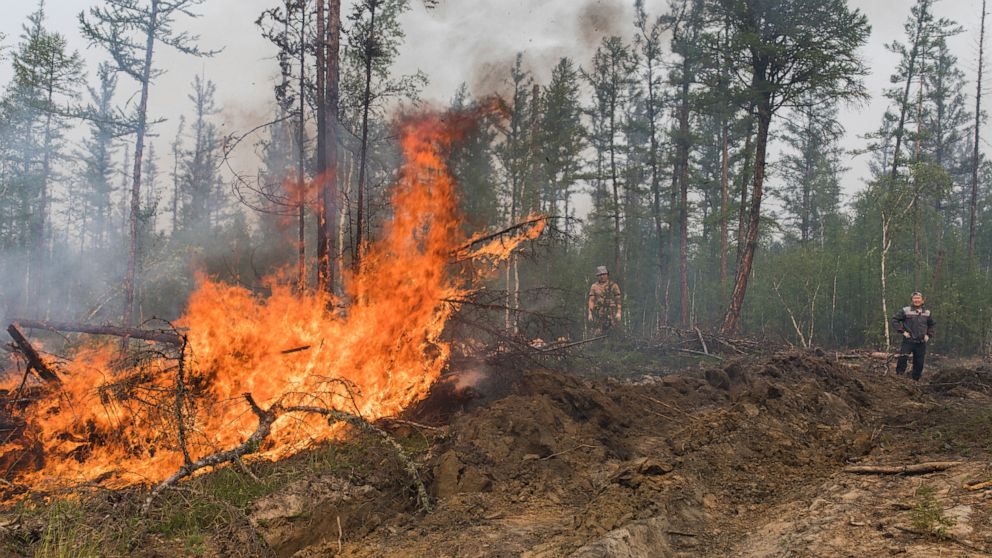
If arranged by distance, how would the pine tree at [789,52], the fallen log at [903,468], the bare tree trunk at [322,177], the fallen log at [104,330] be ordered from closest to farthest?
the fallen log at [903,468] → the fallen log at [104,330] → the bare tree trunk at [322,177] → the pine tree at [789,52]

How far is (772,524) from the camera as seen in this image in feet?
15.1

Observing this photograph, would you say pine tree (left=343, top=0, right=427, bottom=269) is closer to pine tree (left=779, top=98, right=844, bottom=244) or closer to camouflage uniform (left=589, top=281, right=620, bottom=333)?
camouflage uniform (left=589, top=281, right=620, bottom=333)

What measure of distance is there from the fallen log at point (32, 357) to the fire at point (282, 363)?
0.16 m

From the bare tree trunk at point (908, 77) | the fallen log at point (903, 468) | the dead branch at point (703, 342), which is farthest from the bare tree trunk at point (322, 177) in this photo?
the bare tree trunk at point (908, 77)

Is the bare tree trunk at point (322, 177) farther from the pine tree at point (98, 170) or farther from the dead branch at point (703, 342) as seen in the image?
the pine tree at point (98, 170)

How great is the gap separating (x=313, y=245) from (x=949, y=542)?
112 ft

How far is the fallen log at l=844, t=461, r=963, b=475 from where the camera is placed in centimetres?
504

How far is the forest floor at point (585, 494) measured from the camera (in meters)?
4.13

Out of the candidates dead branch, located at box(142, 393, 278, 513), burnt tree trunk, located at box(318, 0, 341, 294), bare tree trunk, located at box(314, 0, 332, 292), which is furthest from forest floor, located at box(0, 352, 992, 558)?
burnt tree trunk, located at box(318, 0, 341, 294)

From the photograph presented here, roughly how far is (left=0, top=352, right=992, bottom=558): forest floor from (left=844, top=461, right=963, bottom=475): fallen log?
0.08m

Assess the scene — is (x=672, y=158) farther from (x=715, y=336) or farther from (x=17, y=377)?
(x=17, y=377)

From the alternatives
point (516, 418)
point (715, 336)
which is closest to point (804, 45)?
point (715, 336)

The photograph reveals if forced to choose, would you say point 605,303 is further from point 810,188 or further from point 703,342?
point 810,188

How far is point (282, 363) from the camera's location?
723cm
